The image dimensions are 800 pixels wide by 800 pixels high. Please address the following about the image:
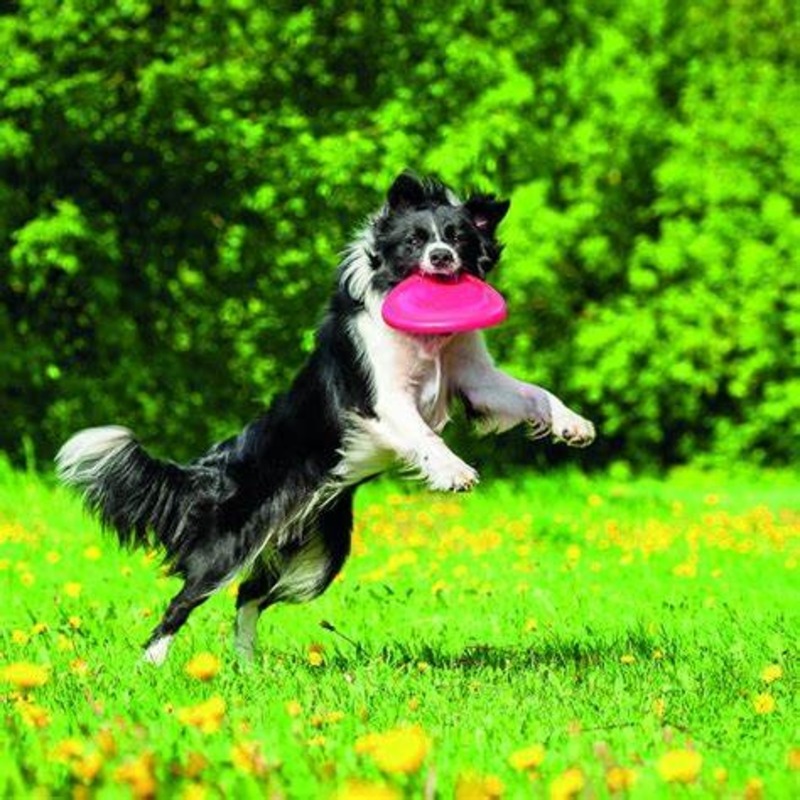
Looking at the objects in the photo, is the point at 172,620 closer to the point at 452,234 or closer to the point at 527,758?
the point at 452,234

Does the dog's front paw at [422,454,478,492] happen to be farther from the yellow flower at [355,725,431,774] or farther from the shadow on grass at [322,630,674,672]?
the yellow flower at [355,725,431,774]

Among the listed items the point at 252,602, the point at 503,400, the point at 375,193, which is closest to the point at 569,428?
the point at 503,400

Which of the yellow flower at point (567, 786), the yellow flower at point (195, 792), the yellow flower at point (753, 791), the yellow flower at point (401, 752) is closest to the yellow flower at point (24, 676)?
the yellow flower at point (195, 792)

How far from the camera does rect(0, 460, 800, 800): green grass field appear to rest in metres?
3.06

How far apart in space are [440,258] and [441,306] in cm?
17

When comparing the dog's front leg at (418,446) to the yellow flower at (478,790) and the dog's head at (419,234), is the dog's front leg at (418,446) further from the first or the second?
the yellow flower at (478,790)

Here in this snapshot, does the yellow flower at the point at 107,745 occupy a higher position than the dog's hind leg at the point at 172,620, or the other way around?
the yellow flower at the point at 107,745

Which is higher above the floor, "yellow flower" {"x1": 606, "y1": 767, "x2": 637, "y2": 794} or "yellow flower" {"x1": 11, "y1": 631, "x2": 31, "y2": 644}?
"yellow flower" {"x1": 606, "y1": 767, "x2": 637, "y2": 794}

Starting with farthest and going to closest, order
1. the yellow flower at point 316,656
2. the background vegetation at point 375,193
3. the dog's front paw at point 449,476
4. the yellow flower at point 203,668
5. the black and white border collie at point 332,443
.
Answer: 1. the background vegetation at point 375,193
2. the black and white border collie at point 332,443
3. the dog's front paw at point 449,476
4. the yellow flower at point 316,656
5. the yellow flower at point 203,668

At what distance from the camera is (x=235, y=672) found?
507cm

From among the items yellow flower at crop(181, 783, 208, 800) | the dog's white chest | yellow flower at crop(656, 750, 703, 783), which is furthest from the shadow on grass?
yellow flower at crop(656, 750, 703, 783)

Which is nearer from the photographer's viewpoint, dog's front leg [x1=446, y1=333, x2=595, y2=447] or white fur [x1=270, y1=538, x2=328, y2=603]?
dog's front leg [x1=446, y1=333, x2=595, y2=447]

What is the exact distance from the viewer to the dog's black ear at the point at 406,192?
18.5ft

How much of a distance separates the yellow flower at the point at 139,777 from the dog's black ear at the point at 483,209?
326 cm
